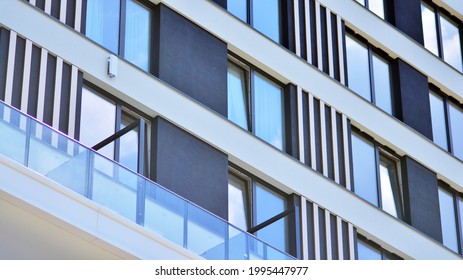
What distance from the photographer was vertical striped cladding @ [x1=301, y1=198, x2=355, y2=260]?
32562mm

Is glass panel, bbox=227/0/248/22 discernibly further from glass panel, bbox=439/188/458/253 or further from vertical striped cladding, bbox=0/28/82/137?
glass panel, bbox=439/188/458/253

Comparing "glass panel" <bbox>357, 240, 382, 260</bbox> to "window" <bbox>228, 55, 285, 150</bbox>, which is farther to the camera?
"glass panel" <bbox>357, 240, 382, 260</bbox>

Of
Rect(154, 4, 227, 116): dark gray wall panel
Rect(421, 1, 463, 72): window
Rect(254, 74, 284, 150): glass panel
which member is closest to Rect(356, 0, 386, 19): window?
Rect(421, 1, 463, 72): window

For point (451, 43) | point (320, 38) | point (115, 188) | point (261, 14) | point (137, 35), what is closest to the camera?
point (115, 188)

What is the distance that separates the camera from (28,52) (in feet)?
93.7

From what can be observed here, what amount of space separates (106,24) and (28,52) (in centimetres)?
257

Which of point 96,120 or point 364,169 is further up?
point 364,169

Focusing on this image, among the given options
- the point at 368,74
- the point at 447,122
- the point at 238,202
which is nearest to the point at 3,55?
the point at 238,202

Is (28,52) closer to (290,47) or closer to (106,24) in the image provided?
(106,24)

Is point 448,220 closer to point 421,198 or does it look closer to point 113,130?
point 421,198

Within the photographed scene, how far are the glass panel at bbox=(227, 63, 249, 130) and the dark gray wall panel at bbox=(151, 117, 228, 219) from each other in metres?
1.65

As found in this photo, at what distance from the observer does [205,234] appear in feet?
85.1

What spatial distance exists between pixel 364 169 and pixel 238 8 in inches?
199
